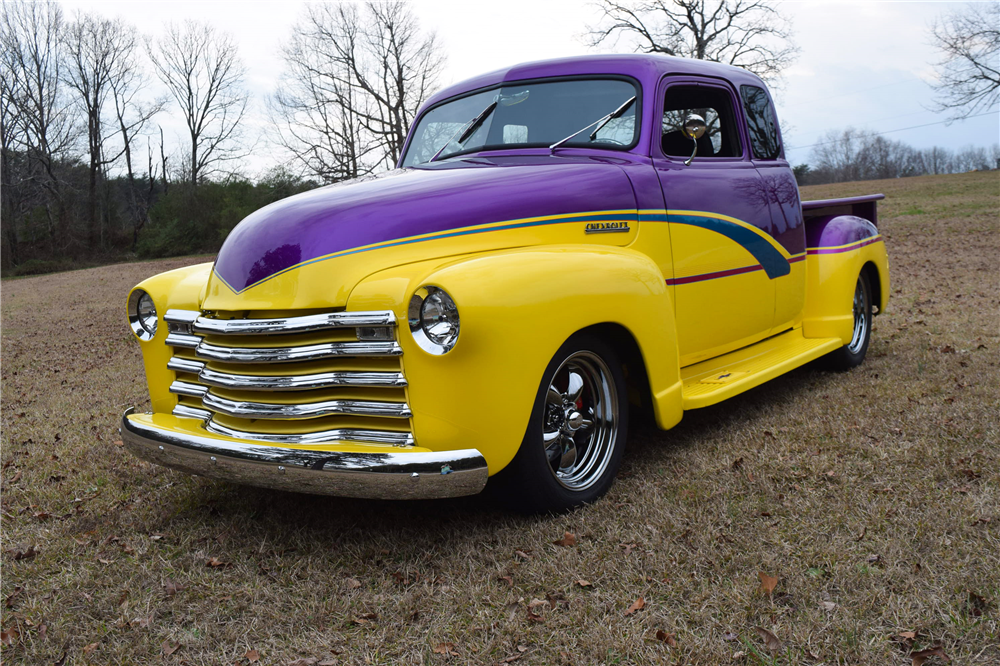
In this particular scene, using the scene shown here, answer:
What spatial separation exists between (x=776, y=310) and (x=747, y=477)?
1671 mm

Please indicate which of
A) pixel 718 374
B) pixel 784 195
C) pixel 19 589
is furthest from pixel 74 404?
pixel 784 195

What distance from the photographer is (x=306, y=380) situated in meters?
3.02

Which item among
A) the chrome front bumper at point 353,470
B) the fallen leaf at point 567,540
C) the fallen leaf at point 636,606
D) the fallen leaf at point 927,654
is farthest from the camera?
the fallen leaf at point 567,540

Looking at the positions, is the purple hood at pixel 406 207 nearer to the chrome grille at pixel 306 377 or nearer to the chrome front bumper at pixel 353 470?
the chrome grille at pixel 306 377

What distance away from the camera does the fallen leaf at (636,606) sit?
8.74 feet

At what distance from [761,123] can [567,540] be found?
3443 millimetres

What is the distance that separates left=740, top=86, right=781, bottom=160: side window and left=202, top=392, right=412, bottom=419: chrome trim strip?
3.33 meters

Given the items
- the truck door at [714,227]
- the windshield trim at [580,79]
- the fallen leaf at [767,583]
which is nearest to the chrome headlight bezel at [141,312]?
the windshield trim at [580,79]

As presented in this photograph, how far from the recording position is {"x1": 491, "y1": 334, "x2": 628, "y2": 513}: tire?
3.19 m

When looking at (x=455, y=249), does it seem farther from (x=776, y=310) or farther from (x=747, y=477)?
(x=776, y=310)

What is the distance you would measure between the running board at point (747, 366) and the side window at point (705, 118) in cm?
123

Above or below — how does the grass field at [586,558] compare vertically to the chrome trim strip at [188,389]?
below

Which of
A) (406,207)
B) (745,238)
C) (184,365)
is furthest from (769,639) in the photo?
(745,238)

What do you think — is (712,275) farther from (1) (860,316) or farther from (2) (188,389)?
(2) (188,389)
